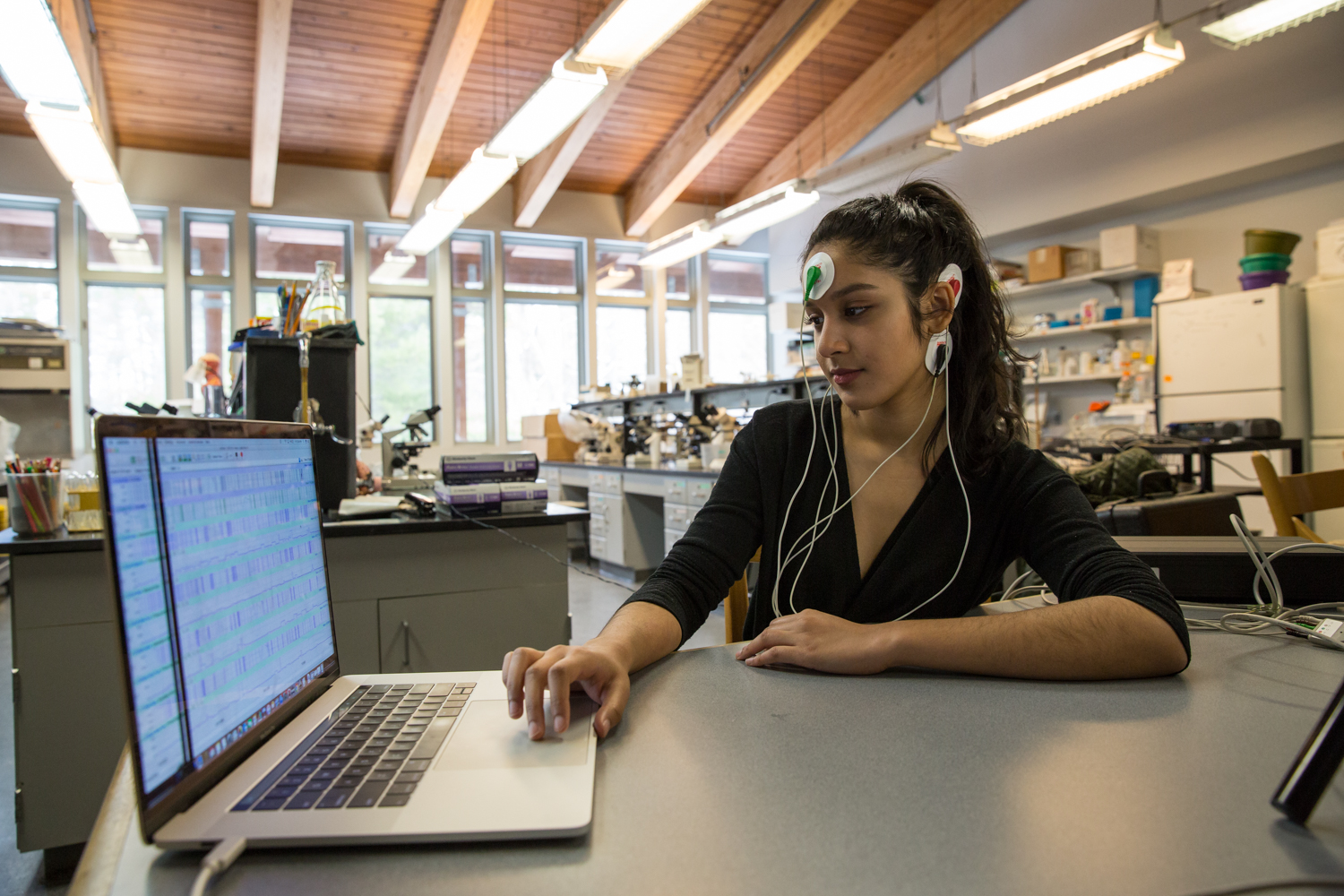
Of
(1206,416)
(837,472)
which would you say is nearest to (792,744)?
(837,472)

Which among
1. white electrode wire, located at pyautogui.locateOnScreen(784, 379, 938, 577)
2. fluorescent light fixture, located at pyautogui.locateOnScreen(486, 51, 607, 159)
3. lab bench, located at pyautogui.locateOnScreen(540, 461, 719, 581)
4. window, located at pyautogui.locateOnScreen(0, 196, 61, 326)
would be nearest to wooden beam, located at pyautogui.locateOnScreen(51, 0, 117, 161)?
window, located at pyautogui.locateOnScreen(0, 196, 61, 326)

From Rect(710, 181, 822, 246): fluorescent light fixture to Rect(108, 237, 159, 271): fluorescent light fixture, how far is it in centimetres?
494

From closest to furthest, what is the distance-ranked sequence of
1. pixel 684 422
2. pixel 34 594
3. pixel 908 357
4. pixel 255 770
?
pixel 255 770 → pixel 908 357 → pixel 34 594 → pixel 684 422

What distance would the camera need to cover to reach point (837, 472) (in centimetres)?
121

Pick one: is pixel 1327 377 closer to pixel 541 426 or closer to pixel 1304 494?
pixel 1304 494

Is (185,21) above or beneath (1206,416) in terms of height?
above

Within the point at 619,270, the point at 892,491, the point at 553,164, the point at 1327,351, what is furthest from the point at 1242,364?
the point at 619,270

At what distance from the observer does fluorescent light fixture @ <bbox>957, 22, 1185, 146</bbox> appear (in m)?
3.64

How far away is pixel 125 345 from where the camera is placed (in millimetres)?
7254

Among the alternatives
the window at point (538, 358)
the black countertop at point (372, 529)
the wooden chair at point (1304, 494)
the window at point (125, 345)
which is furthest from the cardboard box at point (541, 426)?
the wooden chair at point (1304, 494)

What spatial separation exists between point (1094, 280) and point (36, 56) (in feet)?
20.5

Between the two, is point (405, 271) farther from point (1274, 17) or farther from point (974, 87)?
point (1274, 17)

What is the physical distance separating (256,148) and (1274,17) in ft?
22.7

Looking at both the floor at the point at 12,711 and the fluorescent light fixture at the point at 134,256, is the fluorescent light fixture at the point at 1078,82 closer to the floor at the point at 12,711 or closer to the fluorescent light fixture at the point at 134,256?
the floor at the point at 12,711
